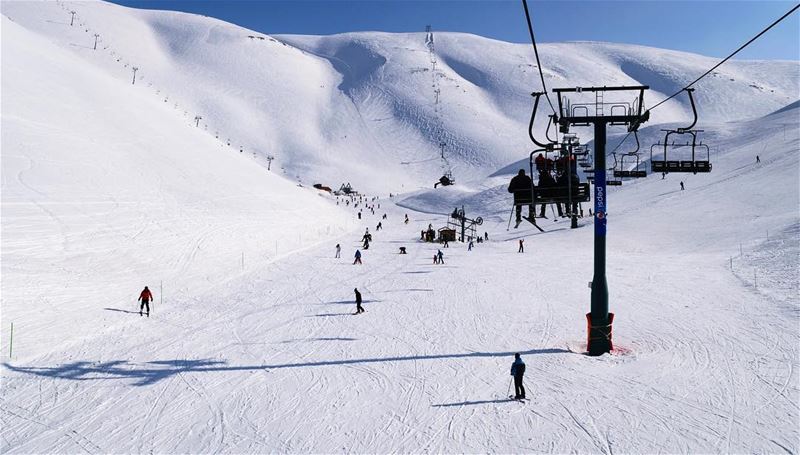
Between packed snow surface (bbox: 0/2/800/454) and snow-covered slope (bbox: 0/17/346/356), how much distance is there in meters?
0.20

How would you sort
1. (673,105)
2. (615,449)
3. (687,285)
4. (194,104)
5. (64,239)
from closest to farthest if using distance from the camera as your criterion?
(615,449) < (687,285) < (64,239) < (194,104) < (673,105)

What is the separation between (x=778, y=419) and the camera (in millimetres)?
8500

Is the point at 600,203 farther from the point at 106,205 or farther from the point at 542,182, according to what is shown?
the point at 106,205

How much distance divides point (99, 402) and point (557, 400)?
9.29 meters

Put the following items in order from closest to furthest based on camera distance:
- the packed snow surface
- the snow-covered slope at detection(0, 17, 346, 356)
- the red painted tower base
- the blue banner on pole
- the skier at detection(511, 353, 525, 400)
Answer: the packed snow surface → the skier at detection(511, 353, 525, 400) → the red painted tower base → the blue banner on pole → the snow-covered slope at detection(0, 17, 346, 356)

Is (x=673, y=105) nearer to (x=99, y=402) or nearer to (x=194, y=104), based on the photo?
(x=194, y=104)

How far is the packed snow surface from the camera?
8711mm

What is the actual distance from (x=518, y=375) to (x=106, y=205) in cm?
2898

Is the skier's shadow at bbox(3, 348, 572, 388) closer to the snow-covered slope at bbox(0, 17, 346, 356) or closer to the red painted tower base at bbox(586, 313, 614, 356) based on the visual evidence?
the red painted tower base at bbox(586, 313, 614, 356)

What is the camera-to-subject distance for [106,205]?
2956 cm

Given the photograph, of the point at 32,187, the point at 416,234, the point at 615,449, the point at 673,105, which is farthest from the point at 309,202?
the point at 673,105

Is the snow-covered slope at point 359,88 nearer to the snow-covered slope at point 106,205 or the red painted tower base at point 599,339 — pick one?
the snow-covered slope at point 106,205

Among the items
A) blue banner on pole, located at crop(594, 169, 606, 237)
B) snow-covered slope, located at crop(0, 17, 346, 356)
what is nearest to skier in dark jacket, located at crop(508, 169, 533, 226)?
blue banner on pole, located at crop(594, 169, 606, 237)

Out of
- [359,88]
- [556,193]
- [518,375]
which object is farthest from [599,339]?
[359,88]
